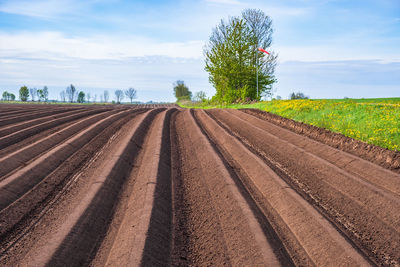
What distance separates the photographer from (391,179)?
7.07 meters

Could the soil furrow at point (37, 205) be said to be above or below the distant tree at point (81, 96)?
below

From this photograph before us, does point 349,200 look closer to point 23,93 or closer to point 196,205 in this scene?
point 196,205

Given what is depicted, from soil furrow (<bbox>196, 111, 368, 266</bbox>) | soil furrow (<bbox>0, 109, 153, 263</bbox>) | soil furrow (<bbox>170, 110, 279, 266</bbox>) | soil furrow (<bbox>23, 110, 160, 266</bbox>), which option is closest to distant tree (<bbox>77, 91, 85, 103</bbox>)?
soil furrow (<bbox>0, 109, 153, 263</bbox>)

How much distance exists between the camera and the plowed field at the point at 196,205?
4367 mm

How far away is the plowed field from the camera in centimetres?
437

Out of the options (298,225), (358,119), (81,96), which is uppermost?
(81,96)

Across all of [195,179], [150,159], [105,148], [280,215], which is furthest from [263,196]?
[105,148]

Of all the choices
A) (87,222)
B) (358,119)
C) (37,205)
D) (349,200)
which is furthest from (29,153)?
(358,119)

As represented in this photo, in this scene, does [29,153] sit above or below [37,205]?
above

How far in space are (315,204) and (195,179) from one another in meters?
2.68

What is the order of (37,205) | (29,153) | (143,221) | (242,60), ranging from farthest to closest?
(242,60) < (29,153) < (37,205) < (143,221)

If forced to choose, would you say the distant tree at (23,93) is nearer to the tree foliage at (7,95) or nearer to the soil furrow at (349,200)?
the tree foliage at (7,95)

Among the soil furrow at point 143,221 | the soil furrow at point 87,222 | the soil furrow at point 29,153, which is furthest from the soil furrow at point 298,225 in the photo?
the soil furrow at point 29,153

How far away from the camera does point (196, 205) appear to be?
6012 millimetres
